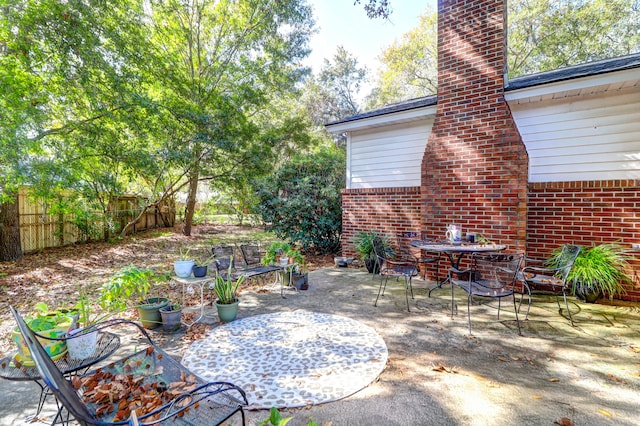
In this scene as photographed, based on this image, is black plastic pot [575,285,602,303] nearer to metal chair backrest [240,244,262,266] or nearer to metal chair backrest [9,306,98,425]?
metal chair backrest [240,244,262,266]

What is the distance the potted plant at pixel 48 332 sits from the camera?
77.2 inches

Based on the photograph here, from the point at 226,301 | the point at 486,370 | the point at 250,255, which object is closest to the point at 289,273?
the point at 250,255

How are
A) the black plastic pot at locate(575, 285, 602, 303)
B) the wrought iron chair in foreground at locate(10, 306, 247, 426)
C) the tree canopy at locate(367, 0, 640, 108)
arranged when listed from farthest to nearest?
the tree canopy at locate(367, 0, 640, 108) → the black plastic pot at locate(575, 285, 602, 303) → the wrought iron chair in foreground at locate(10, 306, 247, 426)

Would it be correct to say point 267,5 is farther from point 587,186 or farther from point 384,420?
point 384,420

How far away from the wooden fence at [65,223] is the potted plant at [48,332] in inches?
278

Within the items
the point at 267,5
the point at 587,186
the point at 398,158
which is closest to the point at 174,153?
the point at 398,158

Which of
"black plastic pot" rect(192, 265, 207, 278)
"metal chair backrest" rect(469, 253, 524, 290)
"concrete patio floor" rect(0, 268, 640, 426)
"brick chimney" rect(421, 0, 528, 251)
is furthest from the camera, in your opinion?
"brick chimney" rect(421, 0, 528, 251)

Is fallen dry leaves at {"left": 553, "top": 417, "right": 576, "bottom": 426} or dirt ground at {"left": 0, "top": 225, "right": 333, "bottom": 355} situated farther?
dirt ground at {"left": 0, "top": 225, "right": 333, "bottom": 355}

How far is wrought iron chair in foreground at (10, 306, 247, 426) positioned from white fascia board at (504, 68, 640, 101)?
18.5 ft

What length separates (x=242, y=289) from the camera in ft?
17.6

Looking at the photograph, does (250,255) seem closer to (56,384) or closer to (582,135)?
(56,384)

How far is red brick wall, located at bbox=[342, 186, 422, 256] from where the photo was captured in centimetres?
623

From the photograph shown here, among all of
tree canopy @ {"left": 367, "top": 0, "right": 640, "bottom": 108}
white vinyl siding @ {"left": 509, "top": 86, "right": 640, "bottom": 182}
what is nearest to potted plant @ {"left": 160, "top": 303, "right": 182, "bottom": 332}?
white vinyl siding @ {"left": 509, "top": 86, "right": 640, "bottom": 182}

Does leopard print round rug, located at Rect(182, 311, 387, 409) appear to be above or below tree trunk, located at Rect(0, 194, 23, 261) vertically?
below
